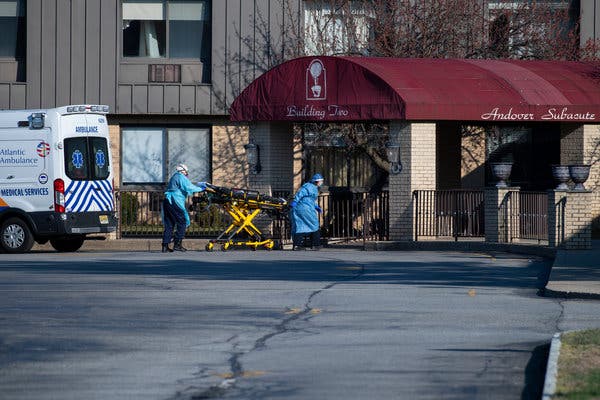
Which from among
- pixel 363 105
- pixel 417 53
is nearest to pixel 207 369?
pixel 363 105

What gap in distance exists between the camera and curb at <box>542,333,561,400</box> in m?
8.41

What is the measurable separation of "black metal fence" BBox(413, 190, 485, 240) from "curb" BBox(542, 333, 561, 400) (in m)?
15.8

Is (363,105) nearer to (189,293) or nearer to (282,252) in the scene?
(282,252)

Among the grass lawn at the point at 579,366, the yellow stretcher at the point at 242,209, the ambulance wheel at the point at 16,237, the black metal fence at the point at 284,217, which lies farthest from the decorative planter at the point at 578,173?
the grass lawn at the point at 579,366

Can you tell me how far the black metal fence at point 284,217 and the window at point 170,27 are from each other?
4.57m

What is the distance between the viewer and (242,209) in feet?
88.7

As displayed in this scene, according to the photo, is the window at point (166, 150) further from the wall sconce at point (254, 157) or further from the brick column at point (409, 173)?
the brick column at point (409, 173)

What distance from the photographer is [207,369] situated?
33.1ft

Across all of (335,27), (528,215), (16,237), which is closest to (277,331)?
(528,215)

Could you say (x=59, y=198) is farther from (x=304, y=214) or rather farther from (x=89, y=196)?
(x=304, y=214)

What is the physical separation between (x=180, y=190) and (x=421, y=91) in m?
5.39

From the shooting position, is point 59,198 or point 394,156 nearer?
point 59,198

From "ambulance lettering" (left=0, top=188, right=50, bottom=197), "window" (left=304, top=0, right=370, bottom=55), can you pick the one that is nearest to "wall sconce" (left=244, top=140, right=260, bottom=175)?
"ambulance lettering" (left=0, top=188, right=50, bottom=197)

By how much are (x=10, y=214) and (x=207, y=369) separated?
16.8 m
